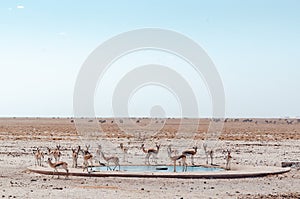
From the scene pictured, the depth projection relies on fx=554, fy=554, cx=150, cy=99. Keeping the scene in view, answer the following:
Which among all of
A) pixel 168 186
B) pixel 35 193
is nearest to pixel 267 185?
pixel 168 186

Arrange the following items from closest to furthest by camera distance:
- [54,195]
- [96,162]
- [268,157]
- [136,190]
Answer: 1. [54,195]
2. [136,190]
3. [96,162]
4. [268,157]

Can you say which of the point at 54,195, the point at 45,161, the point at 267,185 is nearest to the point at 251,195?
the point at 267,185

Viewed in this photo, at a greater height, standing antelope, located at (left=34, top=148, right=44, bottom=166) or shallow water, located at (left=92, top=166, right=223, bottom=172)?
standing antelope, located at (left=34, top=148, right=44, bottom=166)

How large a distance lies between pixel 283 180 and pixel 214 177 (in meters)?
2.76

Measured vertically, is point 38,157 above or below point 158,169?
above

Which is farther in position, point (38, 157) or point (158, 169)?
point (38, 157)

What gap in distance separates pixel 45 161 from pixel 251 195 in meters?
14.7

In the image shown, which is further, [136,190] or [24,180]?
[24,180]

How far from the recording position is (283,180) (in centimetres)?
2223

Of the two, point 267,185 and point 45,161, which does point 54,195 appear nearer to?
point 267,185

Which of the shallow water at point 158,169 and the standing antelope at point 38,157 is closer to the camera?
the shallow water at point 158,169

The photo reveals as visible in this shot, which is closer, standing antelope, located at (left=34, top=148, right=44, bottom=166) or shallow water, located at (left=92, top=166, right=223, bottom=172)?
shallow water, located at (left=92, top=166, right=223, bottom=172)

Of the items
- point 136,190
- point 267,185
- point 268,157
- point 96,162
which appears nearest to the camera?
point 136,190

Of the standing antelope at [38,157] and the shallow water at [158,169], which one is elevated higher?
the standing antelope at [38,157]
